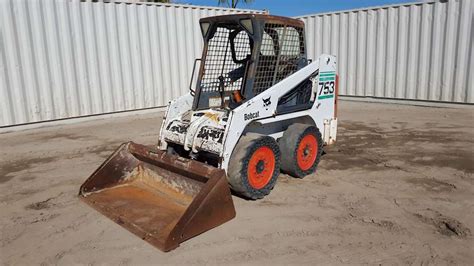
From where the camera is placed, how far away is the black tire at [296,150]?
4.65 meters

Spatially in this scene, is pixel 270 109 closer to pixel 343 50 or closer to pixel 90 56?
pixel 90 56

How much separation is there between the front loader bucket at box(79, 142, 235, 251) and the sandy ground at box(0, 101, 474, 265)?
110 mm

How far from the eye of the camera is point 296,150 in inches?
183

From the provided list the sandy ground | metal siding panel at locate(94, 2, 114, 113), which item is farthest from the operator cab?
metal siding panel at locate(94, 2, 114, 113)

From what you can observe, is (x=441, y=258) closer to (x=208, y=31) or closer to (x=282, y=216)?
(x=282, y=216)

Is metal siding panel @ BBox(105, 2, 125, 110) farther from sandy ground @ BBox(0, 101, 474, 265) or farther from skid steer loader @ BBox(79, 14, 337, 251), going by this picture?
skid steer loader @ BBox(79, 14, 337, 251)

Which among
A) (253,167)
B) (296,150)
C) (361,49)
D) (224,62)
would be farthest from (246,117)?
(361,49)

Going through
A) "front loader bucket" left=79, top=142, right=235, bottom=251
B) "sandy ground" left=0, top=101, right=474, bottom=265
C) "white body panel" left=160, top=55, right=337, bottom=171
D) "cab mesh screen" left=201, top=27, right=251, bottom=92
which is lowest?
"sandy ground" left=0, top=101, right=474, bottom=265

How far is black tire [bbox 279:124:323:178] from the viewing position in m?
4.65

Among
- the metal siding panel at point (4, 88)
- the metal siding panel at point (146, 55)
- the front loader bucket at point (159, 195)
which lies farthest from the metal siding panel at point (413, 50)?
the metal siding panel at point (4, 88)

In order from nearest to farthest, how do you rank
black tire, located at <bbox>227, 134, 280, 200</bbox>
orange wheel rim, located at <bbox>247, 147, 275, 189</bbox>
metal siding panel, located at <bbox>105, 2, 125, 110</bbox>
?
black tire, located at <bbox>227, 134, 280, 200</bbox> < orange wheel rim, located at <bbox>247, 147, 275, 189</bbox> < metal siding panel, located at <bbox>105, 2, 125, 110</bbox>

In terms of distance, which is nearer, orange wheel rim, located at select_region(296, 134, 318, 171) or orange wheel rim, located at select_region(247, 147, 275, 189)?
orange wheel rim, located at select_region(247, 147, 275, 189)

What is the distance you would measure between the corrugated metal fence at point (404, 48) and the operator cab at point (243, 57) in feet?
19.7

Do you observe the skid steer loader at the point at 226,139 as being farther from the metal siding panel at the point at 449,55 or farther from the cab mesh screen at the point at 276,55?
the metal siding panel at the point at 449,55
